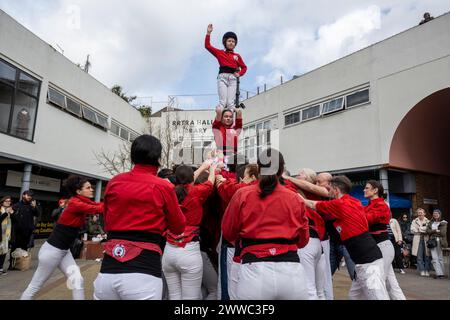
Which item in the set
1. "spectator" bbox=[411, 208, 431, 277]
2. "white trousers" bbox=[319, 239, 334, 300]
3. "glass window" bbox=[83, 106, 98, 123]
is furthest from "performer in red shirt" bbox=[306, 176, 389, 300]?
"glass window" bbox=[83, 106, 98, 123]

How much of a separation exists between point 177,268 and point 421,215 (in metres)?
9.98

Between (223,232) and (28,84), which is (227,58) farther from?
(28,84)

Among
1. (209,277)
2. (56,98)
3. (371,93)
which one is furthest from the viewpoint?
(56,98)

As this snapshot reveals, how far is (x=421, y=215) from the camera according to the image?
1095 cm

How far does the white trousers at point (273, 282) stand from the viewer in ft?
8.17

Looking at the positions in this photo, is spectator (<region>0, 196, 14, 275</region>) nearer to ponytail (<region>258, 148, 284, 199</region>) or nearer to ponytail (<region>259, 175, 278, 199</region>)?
ponytail (<region>258, 148, 284, 199</region>)

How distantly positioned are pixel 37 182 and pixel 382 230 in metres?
17.6

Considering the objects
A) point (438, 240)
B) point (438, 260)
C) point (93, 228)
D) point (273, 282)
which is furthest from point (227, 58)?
point (93, 228)

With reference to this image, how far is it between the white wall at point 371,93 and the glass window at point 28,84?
12219 mm

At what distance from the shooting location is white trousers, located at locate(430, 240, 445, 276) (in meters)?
9.98

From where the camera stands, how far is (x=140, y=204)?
99.6 inches
